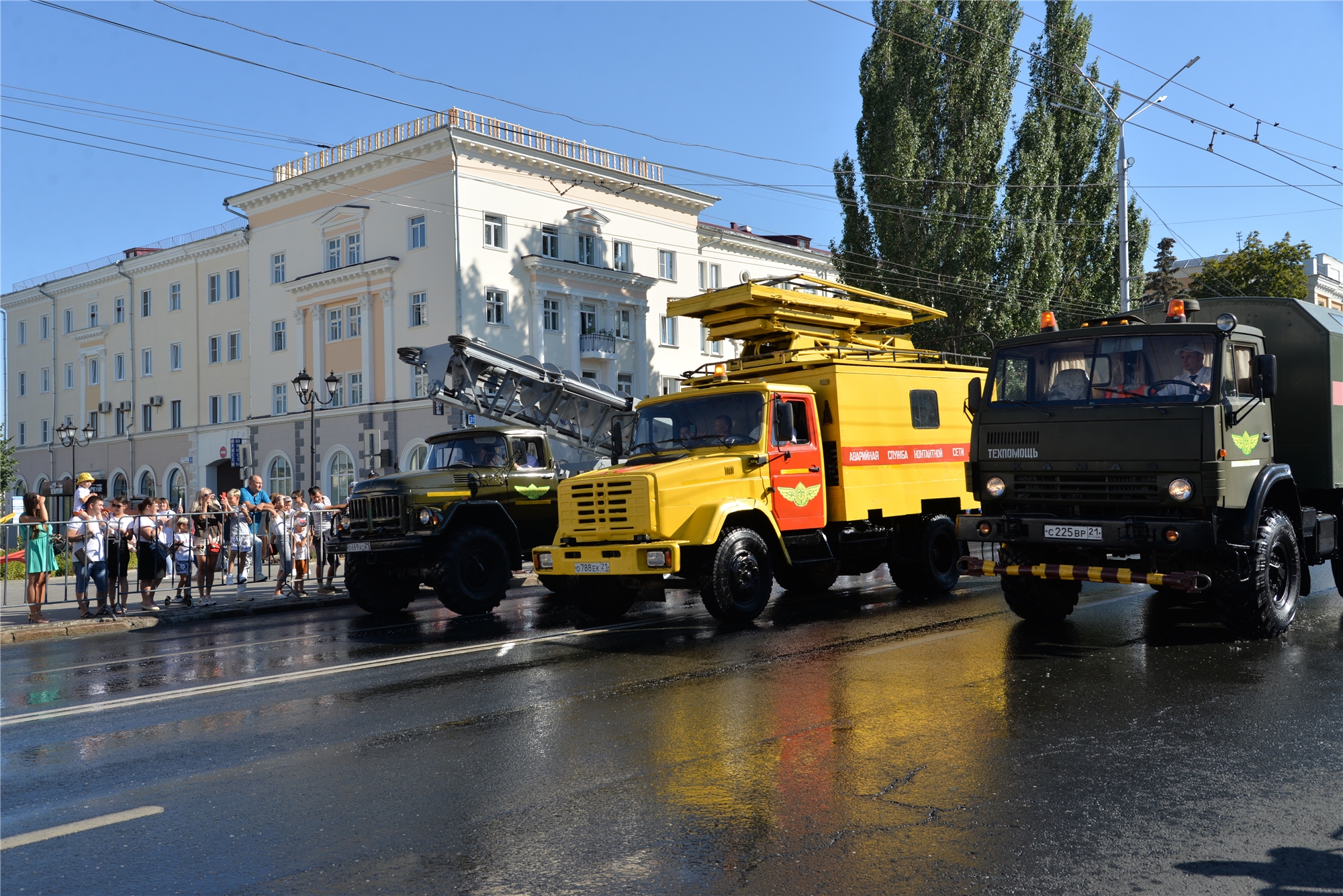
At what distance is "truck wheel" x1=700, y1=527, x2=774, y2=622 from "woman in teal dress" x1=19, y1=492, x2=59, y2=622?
32.2 feet

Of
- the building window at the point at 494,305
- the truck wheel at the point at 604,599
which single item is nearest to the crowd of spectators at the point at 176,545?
the truck wheel at the point at 604,599

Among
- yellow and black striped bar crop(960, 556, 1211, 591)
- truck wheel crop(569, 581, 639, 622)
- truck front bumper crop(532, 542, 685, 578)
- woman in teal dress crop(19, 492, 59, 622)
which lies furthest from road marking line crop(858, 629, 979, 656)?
woman in teal dress crop(19, 492, 59, 622)

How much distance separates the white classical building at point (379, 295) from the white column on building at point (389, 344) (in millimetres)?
80

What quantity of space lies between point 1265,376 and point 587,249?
125 ft

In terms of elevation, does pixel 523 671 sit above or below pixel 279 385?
below

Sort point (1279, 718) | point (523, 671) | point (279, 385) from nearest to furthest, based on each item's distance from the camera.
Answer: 1. point (1279, 718)
2. point (523, 671)
3. point (279, 385)

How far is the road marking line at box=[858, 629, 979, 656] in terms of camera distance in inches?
373

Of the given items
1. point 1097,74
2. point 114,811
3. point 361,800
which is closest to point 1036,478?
point 361,800

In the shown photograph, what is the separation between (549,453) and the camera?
15336 mm

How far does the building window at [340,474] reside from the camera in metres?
45.0

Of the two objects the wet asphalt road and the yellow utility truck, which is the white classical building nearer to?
the yellow utility truck

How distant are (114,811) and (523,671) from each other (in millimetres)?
3929

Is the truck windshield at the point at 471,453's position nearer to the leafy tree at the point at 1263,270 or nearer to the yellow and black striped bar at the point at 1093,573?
the yellow and black striped bar at the point at 1093,573

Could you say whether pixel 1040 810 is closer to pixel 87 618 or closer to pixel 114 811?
pixel 114 811
